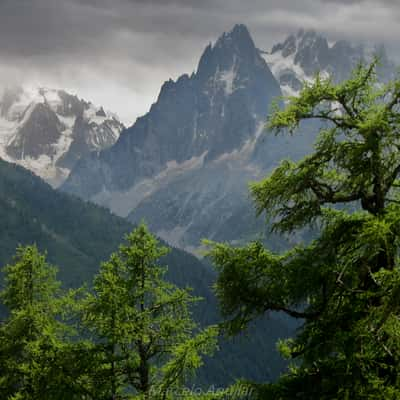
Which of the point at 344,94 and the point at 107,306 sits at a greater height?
the point at 344,94

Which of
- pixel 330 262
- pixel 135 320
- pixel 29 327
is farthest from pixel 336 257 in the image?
pixel 29 327

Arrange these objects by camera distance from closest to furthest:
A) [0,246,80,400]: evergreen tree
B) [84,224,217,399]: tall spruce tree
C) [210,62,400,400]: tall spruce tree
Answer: [210,62,400,400]: tall spruce tree, [84,224,217,399]: tall spruce tree, [0,246,80,400]: evergreen tree

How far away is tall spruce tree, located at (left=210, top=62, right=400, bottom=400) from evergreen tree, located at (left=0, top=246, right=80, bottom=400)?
9190mm

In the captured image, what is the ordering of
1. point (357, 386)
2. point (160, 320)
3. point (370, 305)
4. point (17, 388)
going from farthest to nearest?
point (17, 388)
point (160, 320)
point (370, 305)
point (357, 386)

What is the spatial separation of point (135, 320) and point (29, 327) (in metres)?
6.99

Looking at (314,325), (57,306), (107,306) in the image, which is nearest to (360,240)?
(314,325)

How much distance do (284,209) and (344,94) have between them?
114 inches

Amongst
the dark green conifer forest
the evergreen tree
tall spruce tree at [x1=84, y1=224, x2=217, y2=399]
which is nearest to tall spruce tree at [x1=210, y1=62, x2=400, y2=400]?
the dark green conifer forest

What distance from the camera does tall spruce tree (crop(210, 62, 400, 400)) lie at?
11.5m

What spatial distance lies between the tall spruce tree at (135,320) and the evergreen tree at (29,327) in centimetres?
183

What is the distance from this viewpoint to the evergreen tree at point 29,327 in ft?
68.3

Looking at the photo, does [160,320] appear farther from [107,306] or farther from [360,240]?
[360,240]

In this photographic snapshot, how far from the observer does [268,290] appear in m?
13.6

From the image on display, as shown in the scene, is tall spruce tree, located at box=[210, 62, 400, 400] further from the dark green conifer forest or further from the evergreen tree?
the evergreen tree
